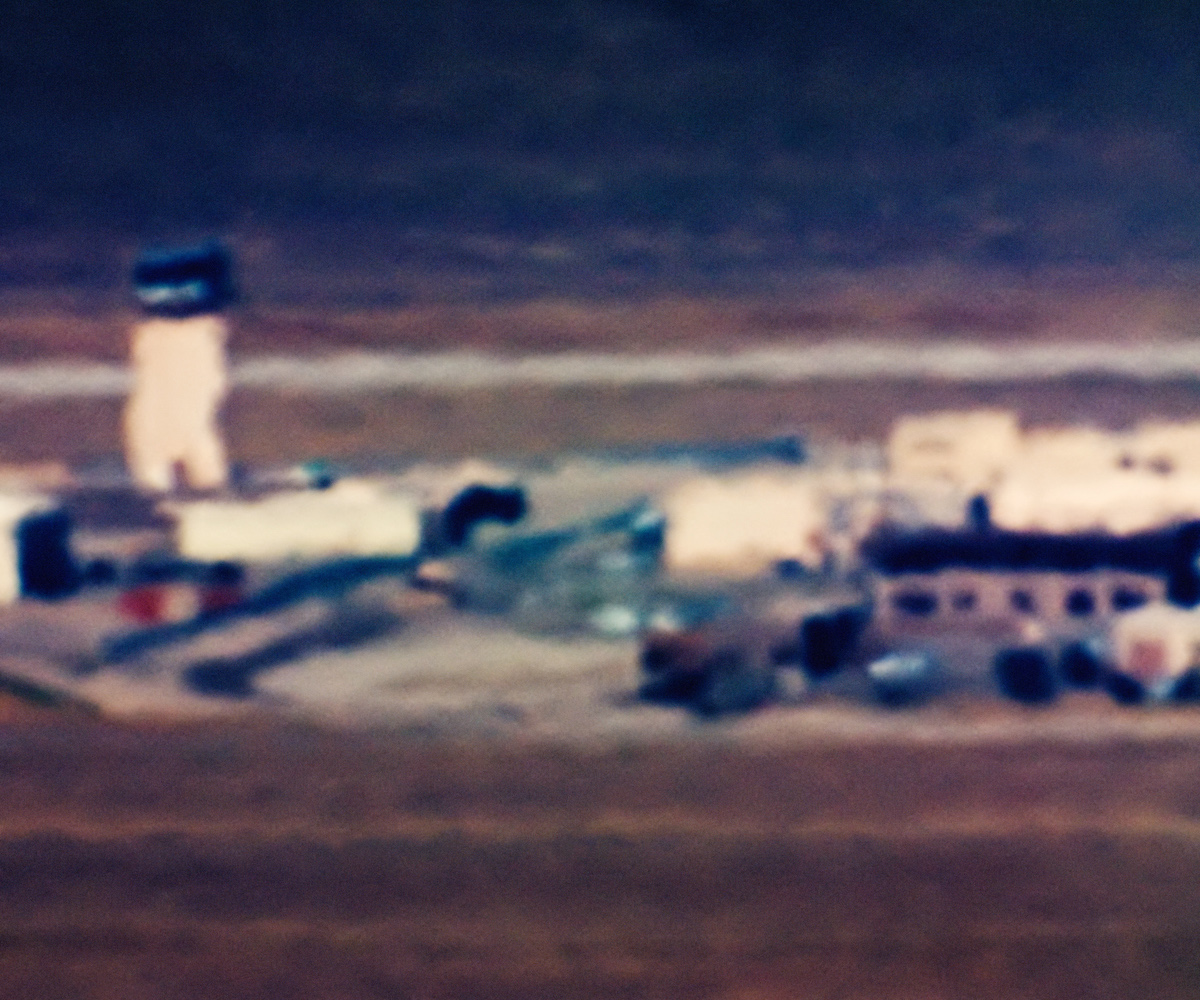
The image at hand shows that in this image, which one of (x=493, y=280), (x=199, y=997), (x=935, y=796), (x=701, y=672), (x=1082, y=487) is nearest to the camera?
(x=199, y=997)

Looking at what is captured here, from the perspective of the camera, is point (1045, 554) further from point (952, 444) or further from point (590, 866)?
point (590, 866)

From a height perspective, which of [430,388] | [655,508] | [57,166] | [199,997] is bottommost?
[199,997]

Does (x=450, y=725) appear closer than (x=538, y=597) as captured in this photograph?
Yes

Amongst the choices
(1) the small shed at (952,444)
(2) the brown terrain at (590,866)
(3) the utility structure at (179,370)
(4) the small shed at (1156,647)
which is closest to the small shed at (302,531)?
(3) the utility structure at (179,370)

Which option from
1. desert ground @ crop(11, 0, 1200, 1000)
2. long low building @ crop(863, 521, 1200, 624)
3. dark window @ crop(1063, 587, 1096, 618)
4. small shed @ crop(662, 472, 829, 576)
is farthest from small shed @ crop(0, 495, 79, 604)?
dark window @ crop(1063, 587, 1096, 618)

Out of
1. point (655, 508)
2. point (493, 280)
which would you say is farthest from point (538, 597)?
point (493, 280)

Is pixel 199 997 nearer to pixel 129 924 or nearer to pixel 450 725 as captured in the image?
pixel 129 924

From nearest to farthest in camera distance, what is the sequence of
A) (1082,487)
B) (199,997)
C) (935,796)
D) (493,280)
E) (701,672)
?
(199,997) → (935,796) → (701,672) → (1082,487) → (493,280)
